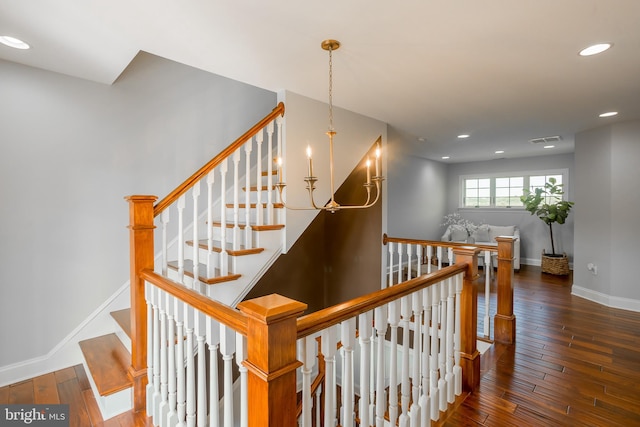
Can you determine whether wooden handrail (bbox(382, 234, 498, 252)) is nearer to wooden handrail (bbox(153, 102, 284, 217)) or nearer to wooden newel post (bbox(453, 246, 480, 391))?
wooden newel post (bbox(453, 246, 480, 391))

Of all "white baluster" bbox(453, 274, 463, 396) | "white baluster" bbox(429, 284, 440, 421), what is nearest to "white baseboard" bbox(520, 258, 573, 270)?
"white baluster" bbox(453, 274, 463, 396)

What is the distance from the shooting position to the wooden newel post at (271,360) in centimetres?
91

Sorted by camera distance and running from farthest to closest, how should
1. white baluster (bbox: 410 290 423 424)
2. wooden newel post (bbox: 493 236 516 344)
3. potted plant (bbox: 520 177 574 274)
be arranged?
potted plant (bbox: 520 177 574 274) → wooden newel post (bbox: 493 236 516 344) → white baluster (bbox: 410 290 423 424)

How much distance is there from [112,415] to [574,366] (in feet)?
10.9

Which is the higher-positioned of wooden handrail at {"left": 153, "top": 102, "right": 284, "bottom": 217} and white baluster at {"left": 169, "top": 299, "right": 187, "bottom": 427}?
wooden handrail at {"left": 153, "top": 102, "right": 284, "bottom": 217}

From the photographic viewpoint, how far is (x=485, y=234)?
267 inches

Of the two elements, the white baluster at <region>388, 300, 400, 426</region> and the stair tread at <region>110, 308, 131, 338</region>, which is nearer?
the white baluster at <region>388, 300, 400, 426</region>

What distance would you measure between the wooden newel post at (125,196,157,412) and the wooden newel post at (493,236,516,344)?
9.35 feet

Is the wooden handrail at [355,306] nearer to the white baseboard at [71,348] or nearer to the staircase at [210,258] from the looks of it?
the staircase at [210,258]

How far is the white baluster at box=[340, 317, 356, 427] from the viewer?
3.99 ft

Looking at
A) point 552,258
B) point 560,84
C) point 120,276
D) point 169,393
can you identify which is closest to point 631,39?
point 560,84

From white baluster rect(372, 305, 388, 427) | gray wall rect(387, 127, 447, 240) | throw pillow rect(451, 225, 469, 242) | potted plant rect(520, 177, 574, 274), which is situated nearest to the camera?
white baluster rect(372, 305, 388, 427)

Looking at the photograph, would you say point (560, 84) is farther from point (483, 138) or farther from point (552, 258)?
point (552, 258)

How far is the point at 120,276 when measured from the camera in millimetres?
2857
